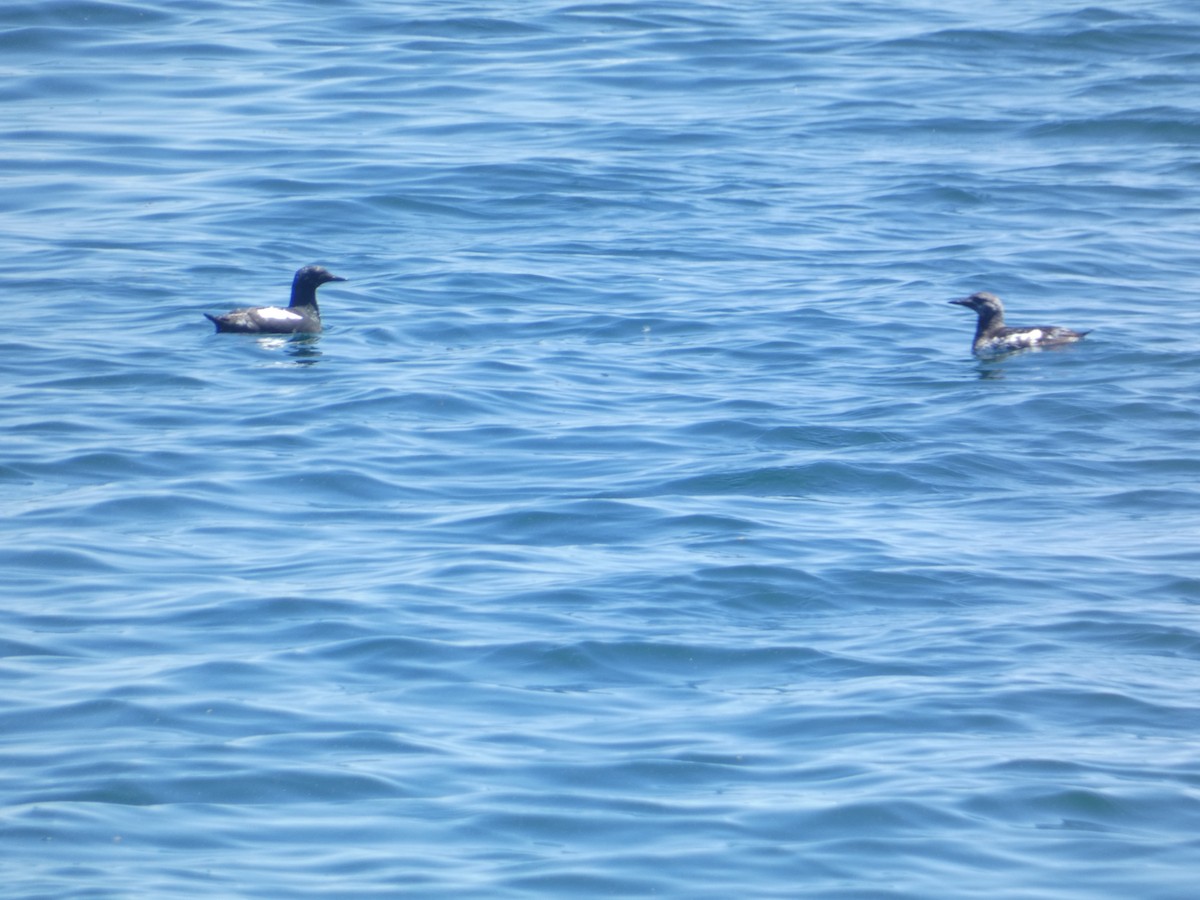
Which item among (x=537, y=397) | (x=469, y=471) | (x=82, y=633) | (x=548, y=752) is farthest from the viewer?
(x=537, y=397)

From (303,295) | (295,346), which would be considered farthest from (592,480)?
(303,295)

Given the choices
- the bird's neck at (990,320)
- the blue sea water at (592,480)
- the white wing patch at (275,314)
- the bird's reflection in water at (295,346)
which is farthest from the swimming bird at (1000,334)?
the white wing patch at (275,314)

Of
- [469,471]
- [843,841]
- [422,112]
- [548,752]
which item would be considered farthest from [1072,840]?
[422,112]

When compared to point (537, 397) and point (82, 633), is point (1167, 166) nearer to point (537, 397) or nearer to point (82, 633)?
point (537, 397)

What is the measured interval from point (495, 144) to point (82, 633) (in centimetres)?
1329

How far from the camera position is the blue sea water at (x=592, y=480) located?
6.52 meters

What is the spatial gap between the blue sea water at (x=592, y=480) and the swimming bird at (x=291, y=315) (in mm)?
226

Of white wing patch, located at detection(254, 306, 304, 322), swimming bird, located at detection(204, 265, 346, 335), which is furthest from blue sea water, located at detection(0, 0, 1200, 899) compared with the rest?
white wing patch, located at detection(254, 306, 304, 322)

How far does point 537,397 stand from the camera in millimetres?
13016

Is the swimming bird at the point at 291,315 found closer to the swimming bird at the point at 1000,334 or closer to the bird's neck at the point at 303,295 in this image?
the bird's neck at the point at 303,295

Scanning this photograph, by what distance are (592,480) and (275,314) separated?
4.39 metres

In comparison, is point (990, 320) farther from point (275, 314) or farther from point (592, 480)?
point (275, 314)

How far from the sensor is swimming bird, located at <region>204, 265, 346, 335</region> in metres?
14.3

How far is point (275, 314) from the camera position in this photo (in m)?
14.3
